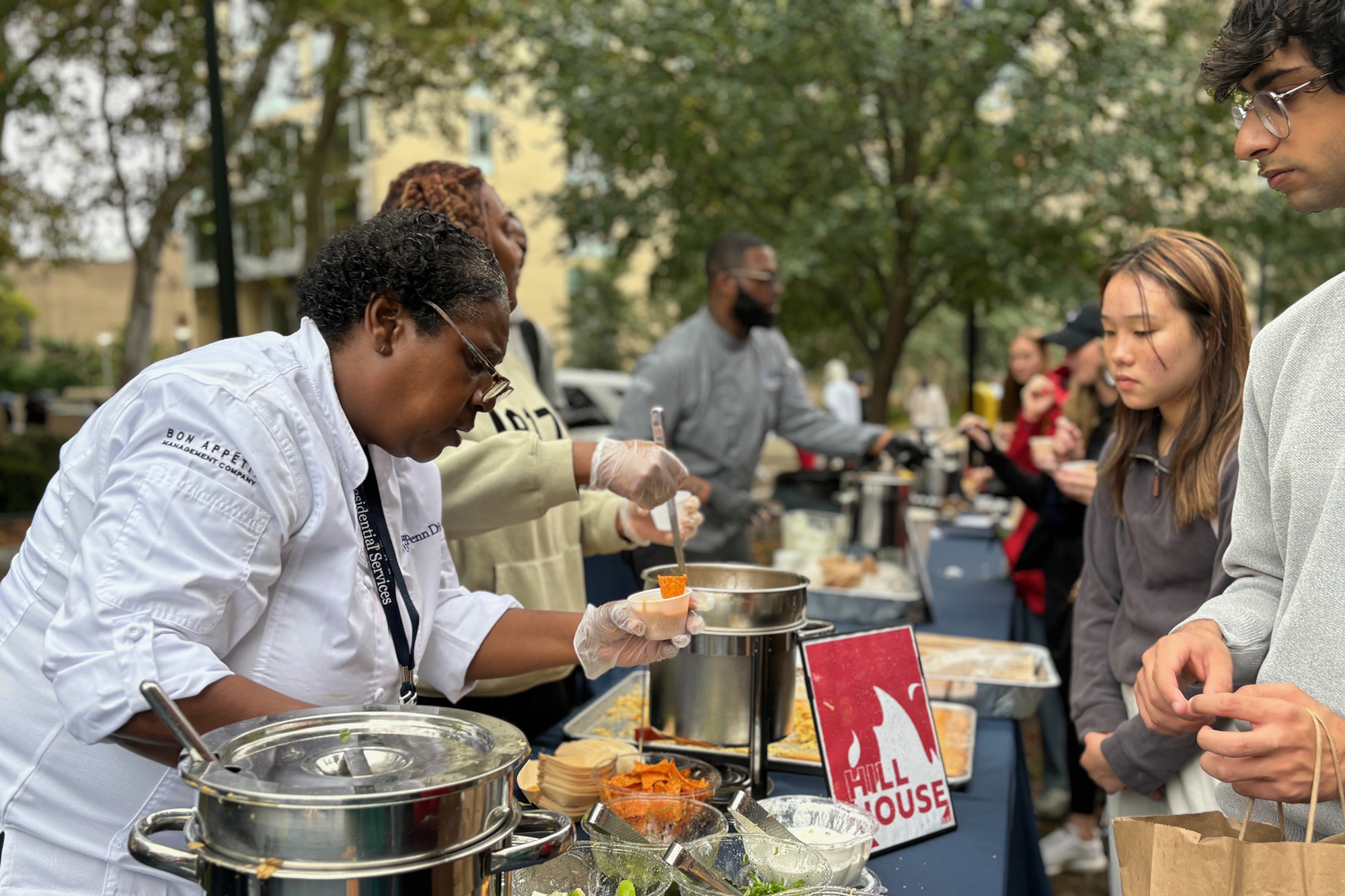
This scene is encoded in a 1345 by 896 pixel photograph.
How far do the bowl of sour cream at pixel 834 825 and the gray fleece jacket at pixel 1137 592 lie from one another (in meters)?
0.66

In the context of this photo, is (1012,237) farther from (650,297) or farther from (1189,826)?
(1189,826)

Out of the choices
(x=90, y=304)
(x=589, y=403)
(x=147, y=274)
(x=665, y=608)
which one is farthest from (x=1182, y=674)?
(x=90, y=304)

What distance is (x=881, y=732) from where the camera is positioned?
76.0 inches

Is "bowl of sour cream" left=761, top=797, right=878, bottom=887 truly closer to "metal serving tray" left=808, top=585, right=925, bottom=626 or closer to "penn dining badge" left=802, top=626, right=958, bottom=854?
"penn dining badge" left=802, top=626, right=958, bottom=854

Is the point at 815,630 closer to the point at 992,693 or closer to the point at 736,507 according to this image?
the point at 992,693

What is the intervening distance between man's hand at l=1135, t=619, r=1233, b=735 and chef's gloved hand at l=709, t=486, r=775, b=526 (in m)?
2.66

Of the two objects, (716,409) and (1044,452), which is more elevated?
(716,409)

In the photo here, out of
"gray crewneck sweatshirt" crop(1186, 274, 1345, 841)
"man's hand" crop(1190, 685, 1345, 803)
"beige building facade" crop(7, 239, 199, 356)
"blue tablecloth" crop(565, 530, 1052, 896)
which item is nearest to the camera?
"man's hand" crop(1190, 685, 1345, 803)

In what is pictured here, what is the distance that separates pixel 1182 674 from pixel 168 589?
4.71ft

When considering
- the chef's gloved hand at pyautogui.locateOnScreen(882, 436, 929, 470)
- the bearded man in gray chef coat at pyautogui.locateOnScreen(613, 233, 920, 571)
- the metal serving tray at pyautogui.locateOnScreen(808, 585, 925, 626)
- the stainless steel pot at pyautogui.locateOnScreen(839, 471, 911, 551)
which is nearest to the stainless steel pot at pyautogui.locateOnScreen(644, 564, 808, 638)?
the metal serving tray at pyautogui.locateOnScreen(808, 585, 925, 626)

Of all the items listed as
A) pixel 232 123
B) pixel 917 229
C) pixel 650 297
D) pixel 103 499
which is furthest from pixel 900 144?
pixel 103 499

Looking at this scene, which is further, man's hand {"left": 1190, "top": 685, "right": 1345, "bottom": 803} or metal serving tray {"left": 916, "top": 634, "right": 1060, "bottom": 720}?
metal serving tray {"left": 916, "top": 634, "right": 1060, "bottom": 720}

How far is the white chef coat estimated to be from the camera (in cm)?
119

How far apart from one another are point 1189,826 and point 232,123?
9.25 m
